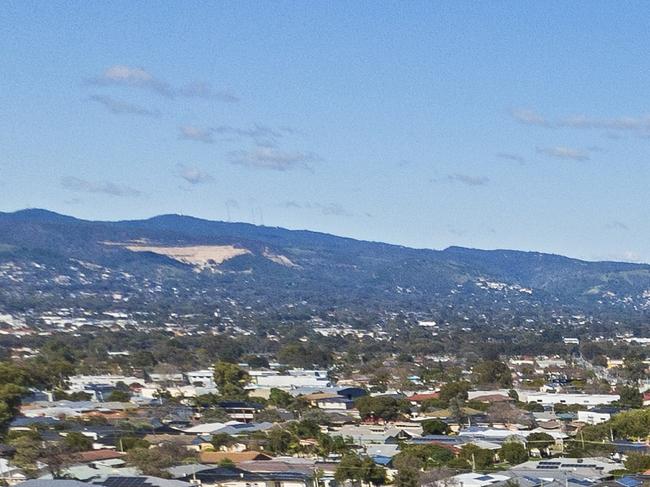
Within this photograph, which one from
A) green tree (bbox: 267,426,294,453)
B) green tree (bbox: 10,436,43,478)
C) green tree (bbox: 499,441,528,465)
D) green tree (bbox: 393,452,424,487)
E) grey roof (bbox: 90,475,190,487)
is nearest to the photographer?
grey roof (bbox: 90,475,190,487)

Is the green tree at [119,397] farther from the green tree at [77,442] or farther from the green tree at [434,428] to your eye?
the green tree at [77,442]

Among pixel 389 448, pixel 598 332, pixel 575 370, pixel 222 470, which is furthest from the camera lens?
pixel 598 332

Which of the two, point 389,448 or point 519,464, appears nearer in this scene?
point 519,464

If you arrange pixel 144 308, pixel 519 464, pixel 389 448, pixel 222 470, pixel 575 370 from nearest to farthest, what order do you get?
1. pixel 222 470
2. pixel 519 464
3. pixel 389 448
4. pixel 575 370
5. pixel 144 308

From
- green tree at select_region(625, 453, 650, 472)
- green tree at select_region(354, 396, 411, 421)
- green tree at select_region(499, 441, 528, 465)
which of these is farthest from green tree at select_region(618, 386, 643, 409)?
green tree at select_region(625, 453, 650, 472)

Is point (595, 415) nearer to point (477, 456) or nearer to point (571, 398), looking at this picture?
point (571, 398)

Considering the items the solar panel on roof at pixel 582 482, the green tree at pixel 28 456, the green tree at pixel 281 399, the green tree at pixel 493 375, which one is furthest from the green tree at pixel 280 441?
the green tree at pixel 493 375

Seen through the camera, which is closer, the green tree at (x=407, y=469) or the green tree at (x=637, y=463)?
the green tree at (x=407, y=469)

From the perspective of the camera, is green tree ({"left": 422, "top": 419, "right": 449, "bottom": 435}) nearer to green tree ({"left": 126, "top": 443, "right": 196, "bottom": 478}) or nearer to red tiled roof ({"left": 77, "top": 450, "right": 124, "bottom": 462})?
green tree ({"left": 126, "top": 443, "right": 196, "bottom": 478})

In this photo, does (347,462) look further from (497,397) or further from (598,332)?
(598,332)

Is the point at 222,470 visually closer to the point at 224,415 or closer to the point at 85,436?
the point at 85,436

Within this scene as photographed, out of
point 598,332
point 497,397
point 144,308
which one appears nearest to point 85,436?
point 497,397
